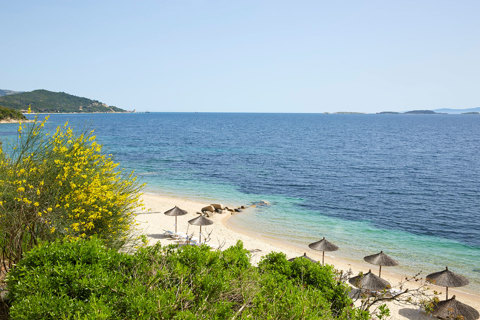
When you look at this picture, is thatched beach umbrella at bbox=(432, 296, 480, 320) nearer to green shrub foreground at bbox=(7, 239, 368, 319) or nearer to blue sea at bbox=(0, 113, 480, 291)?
blue sea at bbox=(0, 113, 480, 291)

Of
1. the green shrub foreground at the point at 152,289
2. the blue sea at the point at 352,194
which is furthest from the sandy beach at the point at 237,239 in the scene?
the green shrub foreground at the point at 152,289

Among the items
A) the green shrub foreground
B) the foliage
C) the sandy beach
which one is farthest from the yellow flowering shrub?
the foliage

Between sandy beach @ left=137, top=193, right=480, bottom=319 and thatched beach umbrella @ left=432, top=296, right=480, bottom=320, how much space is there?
3.31 ft

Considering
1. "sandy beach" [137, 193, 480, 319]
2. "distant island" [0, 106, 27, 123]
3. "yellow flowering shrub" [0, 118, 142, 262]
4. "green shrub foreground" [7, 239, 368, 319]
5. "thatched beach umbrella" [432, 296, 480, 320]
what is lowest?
Result: "sandy beach" [137, 193, 480, 319]

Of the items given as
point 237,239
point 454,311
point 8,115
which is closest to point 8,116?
point 8,115

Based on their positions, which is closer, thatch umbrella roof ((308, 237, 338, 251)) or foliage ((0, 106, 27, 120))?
thatch umbrella roof ((308, 237, 338, 251))

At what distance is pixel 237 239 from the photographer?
20766mm

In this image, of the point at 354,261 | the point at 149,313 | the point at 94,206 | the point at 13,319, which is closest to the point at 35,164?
the point at 94,206

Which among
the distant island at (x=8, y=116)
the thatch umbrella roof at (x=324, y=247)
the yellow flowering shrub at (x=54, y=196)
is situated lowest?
the thatch umbrella roof at (x=324, y=247)

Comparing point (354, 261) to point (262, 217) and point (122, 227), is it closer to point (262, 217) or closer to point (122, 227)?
point (262, 217)

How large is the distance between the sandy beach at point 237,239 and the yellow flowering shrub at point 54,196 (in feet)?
10.9

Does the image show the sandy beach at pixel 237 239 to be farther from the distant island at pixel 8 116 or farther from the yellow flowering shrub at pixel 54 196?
the distant island at pixel 8 116

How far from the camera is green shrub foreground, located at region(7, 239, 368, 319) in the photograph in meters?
5.21

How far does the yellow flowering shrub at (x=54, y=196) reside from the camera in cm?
823
